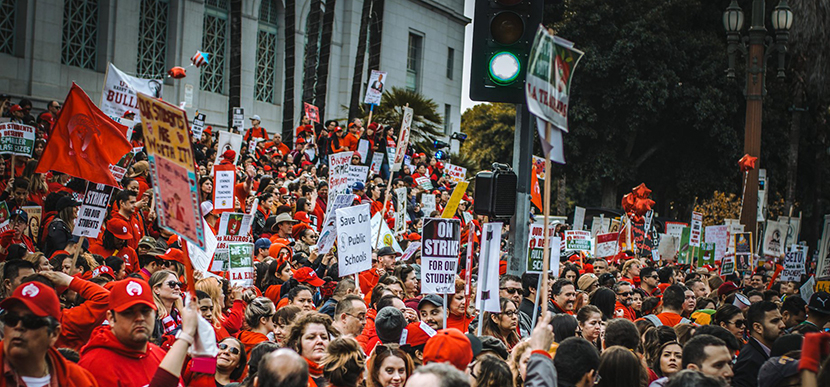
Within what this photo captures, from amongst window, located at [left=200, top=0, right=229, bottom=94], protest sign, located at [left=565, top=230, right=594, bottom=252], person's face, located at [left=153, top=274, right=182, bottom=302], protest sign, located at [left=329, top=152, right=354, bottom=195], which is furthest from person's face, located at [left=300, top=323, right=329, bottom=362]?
window, located at [left=200, top=0, right=229, bottom=94]

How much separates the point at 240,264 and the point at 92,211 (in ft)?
5.11

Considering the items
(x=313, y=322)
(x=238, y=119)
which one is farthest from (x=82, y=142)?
(x=238, y=119)

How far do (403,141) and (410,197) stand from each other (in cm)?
618

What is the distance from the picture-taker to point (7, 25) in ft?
79.6

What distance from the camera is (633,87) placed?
33562 mm

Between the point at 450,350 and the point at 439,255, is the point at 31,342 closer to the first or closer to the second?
the point at 450,350

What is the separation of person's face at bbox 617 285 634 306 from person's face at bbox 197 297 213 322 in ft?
17.3

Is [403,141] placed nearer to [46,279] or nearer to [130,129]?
[130,129]

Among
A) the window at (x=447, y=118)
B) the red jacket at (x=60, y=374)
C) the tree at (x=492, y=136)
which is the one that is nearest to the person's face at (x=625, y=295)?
the red jacket at (x=60, y=374)

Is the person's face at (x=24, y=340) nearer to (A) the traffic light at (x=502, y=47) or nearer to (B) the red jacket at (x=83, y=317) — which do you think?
(B) the red jacket at (x=83, y=317)

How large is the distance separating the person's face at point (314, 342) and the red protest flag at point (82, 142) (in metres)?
3.16

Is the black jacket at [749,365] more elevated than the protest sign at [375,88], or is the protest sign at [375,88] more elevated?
the protest sign at [375,88]

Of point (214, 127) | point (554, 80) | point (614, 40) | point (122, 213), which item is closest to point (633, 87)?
point (614, 40)

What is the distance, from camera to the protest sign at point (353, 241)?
8711 mm
